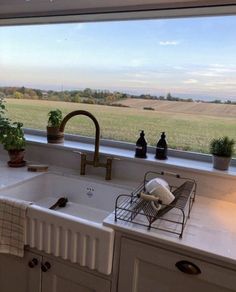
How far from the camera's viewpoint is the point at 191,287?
103cm

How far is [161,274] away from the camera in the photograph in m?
1.08

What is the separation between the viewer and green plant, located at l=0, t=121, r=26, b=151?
1.83 metres

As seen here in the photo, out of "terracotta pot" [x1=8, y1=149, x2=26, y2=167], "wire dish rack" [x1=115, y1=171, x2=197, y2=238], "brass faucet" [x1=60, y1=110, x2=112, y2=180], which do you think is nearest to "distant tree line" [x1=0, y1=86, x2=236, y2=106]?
"brass faucet" [x1=60, y1=110, x2=112, y2=180]

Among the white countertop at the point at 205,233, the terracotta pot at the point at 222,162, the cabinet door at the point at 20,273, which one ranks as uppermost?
the terracotta pot at the point at 222,162

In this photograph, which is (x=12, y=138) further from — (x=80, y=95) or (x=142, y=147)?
(x=142, y=147)

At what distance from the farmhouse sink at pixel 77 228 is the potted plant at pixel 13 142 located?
270 mm

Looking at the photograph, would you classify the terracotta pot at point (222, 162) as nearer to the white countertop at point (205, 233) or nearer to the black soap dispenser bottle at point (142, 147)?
the white countertop at point (205, 233)

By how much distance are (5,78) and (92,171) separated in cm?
122

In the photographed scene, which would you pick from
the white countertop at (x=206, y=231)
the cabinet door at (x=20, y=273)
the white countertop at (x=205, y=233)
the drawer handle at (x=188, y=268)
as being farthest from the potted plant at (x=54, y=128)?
the drawer handle at (x=188, y=268)

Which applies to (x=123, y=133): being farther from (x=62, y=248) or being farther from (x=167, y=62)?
(x=62, y=248)

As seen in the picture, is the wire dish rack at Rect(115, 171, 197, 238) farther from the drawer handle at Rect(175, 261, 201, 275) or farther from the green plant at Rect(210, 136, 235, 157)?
the green plant at Rect(210, 136, 235, 157)

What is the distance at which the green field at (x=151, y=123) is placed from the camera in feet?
5.70

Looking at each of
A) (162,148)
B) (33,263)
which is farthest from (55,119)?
(33,263)

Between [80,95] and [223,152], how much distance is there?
1.10 meters
